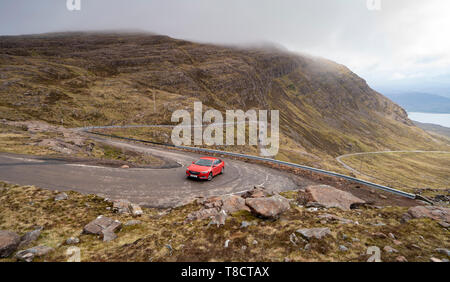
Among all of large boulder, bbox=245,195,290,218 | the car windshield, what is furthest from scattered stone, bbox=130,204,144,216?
the car windshield

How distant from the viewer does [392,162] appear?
421ft

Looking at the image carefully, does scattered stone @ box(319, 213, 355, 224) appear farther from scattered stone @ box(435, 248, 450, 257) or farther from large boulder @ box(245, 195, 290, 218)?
scattered stone @ box(435, 248, 450, 257)

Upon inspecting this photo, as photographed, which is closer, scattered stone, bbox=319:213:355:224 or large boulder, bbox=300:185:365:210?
scattered stone, bbox=319:213:355:224

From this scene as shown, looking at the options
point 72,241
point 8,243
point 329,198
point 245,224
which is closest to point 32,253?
point 8,243

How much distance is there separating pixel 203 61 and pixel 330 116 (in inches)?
5329

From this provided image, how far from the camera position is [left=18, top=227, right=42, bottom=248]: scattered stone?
648 centimetres

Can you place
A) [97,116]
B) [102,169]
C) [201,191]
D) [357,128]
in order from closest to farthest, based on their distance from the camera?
[201,191] → [102,169] → [97,116] → [357,128]

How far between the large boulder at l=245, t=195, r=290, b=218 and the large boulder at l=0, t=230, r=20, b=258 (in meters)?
8.43

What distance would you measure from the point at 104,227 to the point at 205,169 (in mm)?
8429

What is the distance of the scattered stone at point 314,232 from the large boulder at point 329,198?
12.8 feet

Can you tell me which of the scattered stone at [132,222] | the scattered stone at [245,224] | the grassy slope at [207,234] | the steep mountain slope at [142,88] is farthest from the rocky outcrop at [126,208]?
the steep mountain slope at [142,88]

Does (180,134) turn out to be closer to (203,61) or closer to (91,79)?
(91,79)

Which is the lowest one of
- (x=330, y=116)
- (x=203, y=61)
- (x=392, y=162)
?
(x=392, y=162)
